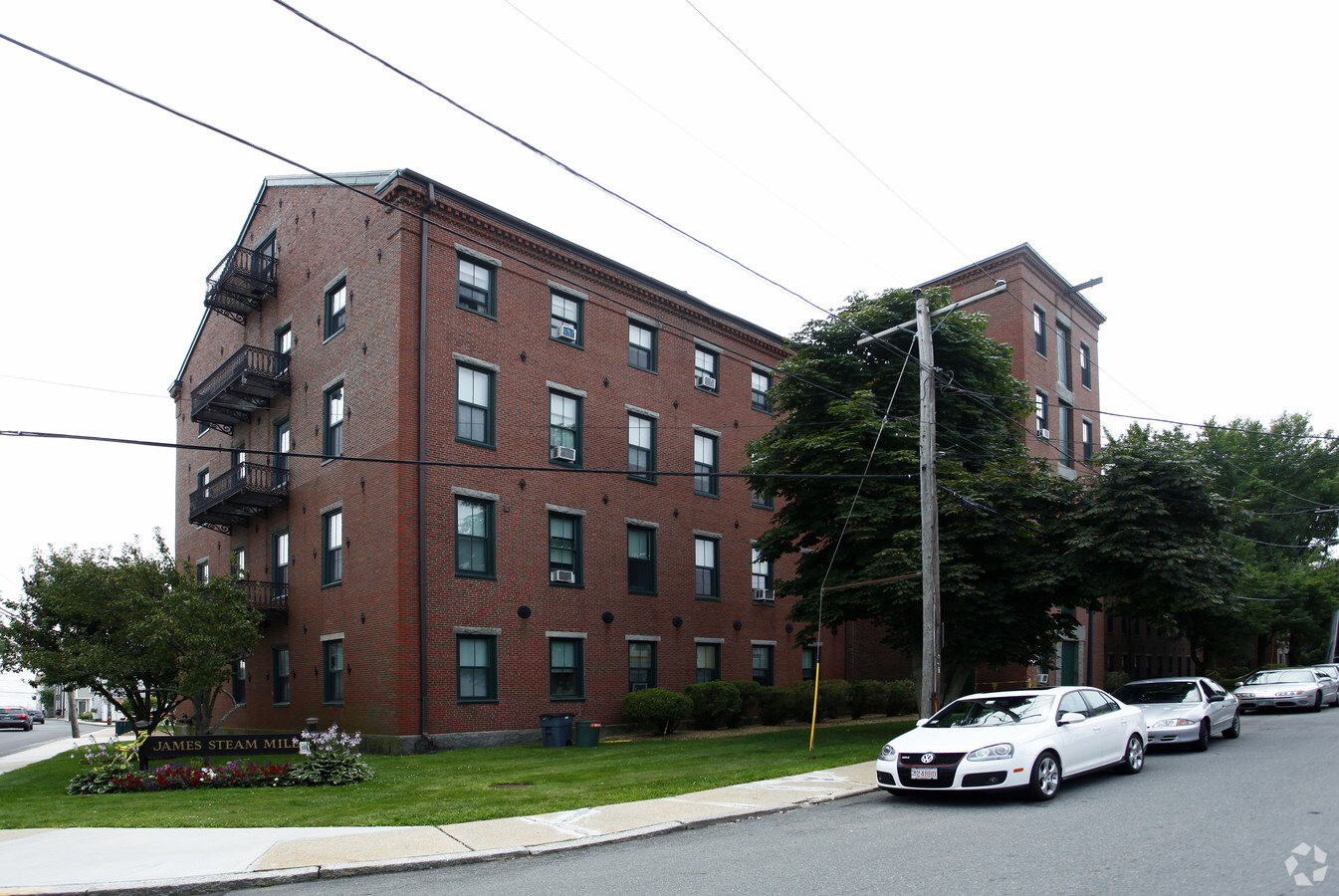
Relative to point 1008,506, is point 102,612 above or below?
below

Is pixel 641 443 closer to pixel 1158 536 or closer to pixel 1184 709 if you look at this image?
pixel 1158 536

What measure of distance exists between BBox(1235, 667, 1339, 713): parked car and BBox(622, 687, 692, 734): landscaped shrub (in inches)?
738

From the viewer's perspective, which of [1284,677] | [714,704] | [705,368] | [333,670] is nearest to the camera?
[333,670]

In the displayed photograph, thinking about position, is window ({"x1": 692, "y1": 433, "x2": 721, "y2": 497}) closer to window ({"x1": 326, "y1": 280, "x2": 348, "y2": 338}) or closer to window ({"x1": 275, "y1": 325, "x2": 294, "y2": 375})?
window ({"x1": 326, "y1": 280, "x2": 348, "y2": 338})

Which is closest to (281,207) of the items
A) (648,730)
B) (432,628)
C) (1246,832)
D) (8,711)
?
(432,628)

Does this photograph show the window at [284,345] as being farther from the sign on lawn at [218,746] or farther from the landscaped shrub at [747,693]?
the landscaped shrub at [747,693]

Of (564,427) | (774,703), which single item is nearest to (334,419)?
(564,427)

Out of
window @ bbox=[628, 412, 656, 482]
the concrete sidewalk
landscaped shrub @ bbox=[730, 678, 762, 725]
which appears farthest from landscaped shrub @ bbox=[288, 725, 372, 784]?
landscaped shrub @ bbox=[730, 678, 762, 725]

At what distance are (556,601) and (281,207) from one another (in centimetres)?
1476

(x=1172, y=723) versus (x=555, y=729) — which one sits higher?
(x=1172, y=723)

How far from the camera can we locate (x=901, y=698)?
107 ft

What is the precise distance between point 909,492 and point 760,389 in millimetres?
11555

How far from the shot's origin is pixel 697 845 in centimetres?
980

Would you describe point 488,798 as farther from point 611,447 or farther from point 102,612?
point 611,447
